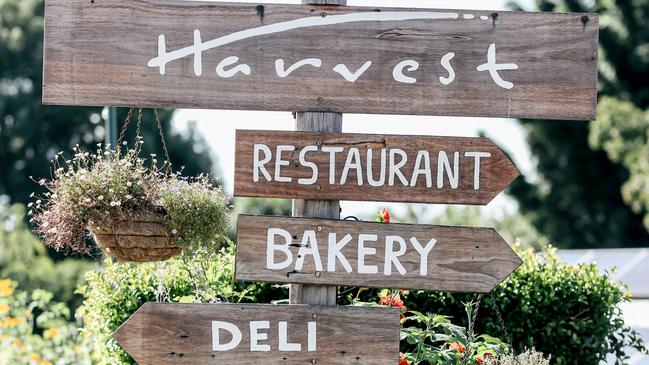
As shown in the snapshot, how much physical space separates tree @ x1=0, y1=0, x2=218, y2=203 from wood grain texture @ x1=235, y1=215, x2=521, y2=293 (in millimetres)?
23780

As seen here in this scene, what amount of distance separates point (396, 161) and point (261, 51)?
0.68 metres

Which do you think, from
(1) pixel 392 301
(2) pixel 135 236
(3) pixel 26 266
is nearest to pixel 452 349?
(1) pixel 392 301

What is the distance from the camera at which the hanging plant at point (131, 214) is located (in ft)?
13.6

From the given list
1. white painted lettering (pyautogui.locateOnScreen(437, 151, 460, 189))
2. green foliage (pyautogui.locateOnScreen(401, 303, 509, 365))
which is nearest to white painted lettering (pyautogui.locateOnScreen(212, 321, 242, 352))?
white painted lettering (pyautogui.locateOnScreen(437, 151, 460, 189))

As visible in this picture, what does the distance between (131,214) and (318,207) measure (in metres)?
0.79

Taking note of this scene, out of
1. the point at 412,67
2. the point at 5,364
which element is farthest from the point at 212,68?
the point at 5,364

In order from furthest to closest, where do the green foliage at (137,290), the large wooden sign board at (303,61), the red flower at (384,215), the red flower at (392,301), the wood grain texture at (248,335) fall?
the green foliage at (137,290)
the red flower at (384,215)
the red flower at (392,301)
the large wooden sign board at (303,61)
the wood grain texture at (248,335)

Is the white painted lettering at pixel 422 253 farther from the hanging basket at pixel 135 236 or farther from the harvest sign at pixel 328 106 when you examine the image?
the hanging basket at pixel 135 236

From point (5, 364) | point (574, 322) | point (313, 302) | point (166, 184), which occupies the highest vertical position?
point (166, 184)

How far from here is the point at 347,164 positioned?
12.7 feet

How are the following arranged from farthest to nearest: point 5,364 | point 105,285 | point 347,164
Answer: point 5,364
point 105,285
point 347,164

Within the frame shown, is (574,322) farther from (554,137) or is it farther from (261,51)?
(554,137)

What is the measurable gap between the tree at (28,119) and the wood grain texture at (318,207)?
2370cm

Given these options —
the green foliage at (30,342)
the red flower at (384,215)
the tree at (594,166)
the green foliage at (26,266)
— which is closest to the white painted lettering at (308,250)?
the red flower at (384,215)
